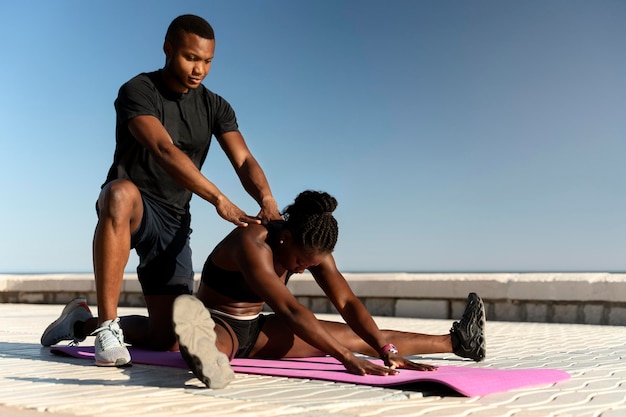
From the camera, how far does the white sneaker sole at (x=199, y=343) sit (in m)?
2.97

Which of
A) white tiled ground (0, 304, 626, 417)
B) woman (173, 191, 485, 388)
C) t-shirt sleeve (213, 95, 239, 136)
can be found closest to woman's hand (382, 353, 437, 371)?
woman (173, 191, 485, 388)

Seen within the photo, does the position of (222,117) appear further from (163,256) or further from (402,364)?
(402,364)

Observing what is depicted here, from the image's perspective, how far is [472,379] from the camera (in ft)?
10.7

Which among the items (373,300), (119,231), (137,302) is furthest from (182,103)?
(137,302)

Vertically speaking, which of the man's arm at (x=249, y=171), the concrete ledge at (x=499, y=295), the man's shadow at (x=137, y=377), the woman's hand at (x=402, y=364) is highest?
the man's arm at (x=249, y=171)

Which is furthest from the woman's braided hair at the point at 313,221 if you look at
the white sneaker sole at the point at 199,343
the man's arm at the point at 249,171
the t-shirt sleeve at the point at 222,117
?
the t-shirt sleeve at the point at 222,117

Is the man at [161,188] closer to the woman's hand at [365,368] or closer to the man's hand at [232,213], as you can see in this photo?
the man's hand at [232,213]

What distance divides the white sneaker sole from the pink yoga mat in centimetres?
55

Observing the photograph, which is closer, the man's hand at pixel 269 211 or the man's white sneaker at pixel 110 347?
the man's white sneaker at pixel 110 347

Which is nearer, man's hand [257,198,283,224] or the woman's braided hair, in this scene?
the woman's braided hair

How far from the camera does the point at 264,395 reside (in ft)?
9.78

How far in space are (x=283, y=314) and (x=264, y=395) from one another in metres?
0.43

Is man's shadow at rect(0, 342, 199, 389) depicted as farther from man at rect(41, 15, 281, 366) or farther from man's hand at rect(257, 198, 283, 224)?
man's hand at rect(257, 198, 283, 224)

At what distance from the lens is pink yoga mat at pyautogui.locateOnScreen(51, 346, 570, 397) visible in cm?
316
